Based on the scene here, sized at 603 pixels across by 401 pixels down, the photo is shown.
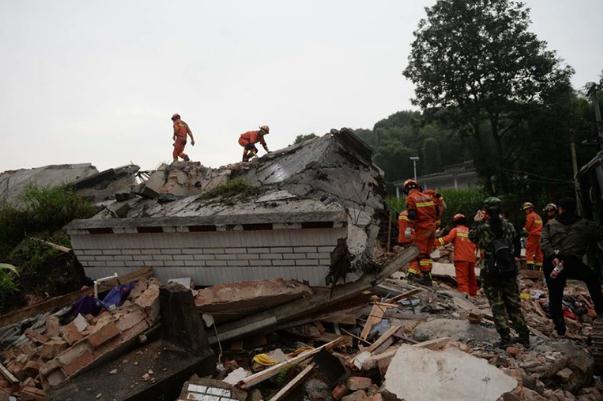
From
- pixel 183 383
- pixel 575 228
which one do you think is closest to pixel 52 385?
pixel 183 383

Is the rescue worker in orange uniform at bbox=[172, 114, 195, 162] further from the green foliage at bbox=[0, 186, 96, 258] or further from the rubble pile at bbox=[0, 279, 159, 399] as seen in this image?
the rubble pile at bbox=[0, 279, 159, 399]

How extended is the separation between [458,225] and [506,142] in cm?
1854

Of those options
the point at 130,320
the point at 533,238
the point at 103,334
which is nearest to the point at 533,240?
the point at 533,238

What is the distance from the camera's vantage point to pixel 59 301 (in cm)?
520

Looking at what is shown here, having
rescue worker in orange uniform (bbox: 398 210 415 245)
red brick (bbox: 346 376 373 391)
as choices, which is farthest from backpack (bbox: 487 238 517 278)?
rescue worker in orange uniform (bbox: 398 210 415 245)

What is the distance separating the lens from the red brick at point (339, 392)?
360 cm

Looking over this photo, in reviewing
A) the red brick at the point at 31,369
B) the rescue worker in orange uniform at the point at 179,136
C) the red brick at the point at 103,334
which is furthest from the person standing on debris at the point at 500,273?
the rescue worker in orange uniform at the point at 179,136

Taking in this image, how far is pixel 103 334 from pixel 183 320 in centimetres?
80

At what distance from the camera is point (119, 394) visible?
3.54m

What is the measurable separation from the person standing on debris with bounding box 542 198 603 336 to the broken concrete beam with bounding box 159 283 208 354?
14.3 feet

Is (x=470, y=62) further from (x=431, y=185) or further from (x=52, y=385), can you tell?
(x=52, y=385)

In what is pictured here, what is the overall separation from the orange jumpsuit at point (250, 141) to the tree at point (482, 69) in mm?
15955

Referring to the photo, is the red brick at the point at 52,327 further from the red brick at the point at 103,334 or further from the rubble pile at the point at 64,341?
the red brick at the point at 103,334

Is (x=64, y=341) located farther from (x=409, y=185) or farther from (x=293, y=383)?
(x=409, y=185)
